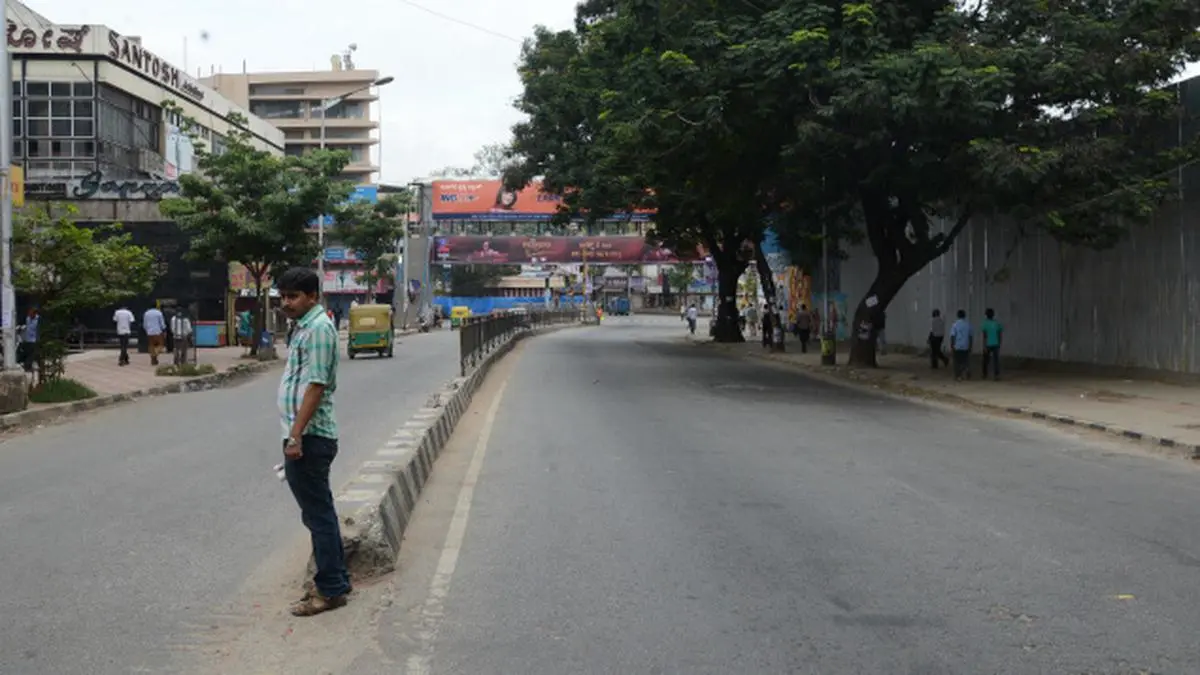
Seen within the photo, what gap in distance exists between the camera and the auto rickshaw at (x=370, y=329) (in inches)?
1378

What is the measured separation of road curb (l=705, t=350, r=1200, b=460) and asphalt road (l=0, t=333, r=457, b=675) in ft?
31.7

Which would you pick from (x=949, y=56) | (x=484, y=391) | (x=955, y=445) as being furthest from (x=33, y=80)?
(x=955, y=445)

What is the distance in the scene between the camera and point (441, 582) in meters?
6.86

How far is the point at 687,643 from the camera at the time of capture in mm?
5625

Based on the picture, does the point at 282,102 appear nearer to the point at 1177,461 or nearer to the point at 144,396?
the point at 144,396

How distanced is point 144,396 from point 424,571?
55.6ft

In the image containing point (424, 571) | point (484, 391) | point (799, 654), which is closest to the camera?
point (799, 654)

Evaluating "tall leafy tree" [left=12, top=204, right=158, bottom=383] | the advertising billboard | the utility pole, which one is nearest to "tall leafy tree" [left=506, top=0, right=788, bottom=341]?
"tall leafy tree" [left=12, top=204, right=158, bottom=383]

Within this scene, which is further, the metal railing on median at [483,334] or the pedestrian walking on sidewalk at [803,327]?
the pedestrian walking on sidewalk at [803,327]

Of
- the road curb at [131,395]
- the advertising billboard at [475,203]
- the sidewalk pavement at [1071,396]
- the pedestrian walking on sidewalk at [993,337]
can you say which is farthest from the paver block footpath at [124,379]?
the advertising billboard at [475,203]

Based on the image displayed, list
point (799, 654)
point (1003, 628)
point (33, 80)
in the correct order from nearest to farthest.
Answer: point (799, 654) → point (1003, 628) → point (33, 80)

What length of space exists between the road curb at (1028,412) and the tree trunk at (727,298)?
1733 cm

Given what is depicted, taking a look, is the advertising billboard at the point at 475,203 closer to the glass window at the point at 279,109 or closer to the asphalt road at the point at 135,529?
the glass window at the point at 279,109

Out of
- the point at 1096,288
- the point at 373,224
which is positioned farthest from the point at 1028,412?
the point at 373,224
